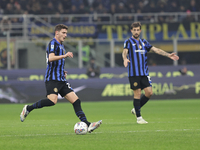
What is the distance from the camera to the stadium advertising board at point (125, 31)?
20.4m

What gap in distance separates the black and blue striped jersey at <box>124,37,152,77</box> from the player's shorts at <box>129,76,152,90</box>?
0.27 ft

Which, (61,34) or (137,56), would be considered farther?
(137,56)

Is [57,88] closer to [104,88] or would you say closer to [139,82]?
[139,82]

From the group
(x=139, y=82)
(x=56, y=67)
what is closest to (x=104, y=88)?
(x=139, y=82)

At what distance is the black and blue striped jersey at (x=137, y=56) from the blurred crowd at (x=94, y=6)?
1359 centimetres

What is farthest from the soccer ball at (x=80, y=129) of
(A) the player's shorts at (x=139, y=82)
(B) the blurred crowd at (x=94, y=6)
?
(B) the blurred crowd at (x=94, y=6)

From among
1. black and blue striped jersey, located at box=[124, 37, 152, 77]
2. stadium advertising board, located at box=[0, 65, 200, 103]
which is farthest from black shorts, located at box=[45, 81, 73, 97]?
stadium advertising board, located at box=[0, 65, 200, 103]

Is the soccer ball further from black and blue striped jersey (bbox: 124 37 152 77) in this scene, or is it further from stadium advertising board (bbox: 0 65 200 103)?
stadium advertising board (bbox: 0 65 200 103)

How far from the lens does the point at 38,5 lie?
2164cm

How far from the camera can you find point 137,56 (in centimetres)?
818

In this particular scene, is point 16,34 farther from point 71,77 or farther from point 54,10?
point 71,77

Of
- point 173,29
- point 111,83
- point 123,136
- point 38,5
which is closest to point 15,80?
point 111,83

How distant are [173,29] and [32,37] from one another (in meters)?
7.30

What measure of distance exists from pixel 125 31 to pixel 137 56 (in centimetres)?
1268
